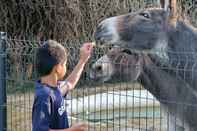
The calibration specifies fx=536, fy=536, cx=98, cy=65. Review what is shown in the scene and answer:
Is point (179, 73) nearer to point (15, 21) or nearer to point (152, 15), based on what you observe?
point (152, 15)

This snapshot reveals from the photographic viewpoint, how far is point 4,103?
584cm

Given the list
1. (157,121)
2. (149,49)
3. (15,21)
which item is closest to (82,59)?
(149,49)

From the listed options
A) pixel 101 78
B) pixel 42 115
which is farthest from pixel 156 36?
pixel 42 115

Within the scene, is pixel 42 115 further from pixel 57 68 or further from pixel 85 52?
pixel 85 52

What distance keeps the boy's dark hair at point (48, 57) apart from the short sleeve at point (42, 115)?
252mm

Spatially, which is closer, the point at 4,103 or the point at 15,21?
the point at 4,103

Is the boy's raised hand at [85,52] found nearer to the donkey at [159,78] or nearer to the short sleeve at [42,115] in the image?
the donkey at [159,78]

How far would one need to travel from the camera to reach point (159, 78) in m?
5.75

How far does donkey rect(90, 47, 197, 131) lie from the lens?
218 inches

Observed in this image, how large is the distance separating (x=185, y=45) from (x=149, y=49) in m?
0.38

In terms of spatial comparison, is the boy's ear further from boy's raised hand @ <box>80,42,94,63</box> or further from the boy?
boy's raised hand @ <box>80,42,94,63</box>

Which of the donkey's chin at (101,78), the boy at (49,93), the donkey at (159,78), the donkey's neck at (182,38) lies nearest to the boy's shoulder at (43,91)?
the boy at (49,93)

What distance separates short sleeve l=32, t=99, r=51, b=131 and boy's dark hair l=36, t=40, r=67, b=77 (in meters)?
0.25

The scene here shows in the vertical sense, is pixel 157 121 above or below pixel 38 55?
below
